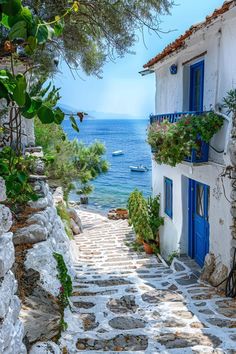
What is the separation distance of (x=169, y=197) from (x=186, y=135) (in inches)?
173

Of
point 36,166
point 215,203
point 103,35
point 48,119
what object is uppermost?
point 103,35

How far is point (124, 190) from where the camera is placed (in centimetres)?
4372

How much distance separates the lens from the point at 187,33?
25.4ft

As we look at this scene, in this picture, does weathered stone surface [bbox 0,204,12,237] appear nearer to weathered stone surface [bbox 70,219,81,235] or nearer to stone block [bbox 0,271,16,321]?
stone block [bbox 0,271,16,321]

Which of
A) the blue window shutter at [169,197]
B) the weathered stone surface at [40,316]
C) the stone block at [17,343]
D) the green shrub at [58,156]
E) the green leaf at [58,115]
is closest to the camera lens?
the green leaf at [58,115]

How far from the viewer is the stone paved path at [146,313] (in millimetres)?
4773

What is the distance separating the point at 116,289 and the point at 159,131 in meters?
3.30

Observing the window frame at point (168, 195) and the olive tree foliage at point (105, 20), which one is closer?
the olive tree foliage at point (105, 20)

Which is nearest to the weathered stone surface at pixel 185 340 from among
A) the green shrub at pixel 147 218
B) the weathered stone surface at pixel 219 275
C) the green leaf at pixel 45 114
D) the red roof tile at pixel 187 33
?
the weathered stone surface at pixel 219 275

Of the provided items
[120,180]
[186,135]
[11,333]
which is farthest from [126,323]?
[120,180]

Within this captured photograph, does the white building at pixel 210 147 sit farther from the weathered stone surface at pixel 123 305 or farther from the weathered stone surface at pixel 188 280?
the weathered stone surface at pixel 123 305

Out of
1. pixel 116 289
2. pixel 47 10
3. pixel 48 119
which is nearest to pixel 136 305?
pixel 116 289

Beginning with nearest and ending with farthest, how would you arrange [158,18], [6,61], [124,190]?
[158,18] < [6,61] < [124,190]

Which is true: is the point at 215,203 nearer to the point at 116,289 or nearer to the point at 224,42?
the point at 116,289
